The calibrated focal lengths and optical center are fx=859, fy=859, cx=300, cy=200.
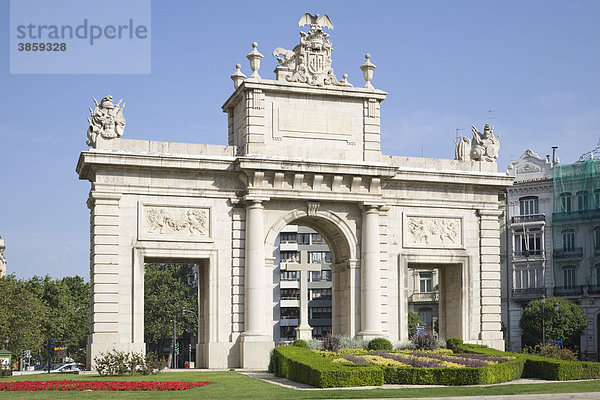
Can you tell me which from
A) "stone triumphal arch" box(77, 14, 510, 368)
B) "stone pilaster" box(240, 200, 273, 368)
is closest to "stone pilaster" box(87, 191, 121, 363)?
"stone triumphal arch" box(77, 14, 510, 368)

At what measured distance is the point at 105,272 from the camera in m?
36.0

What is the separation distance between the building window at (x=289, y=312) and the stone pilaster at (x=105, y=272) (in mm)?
62438

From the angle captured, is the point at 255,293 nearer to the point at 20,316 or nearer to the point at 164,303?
the point at 20,316

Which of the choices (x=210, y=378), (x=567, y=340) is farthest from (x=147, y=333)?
(x=210, y=378)

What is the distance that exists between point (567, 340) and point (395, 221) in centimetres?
3337

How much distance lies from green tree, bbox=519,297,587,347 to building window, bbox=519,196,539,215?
8.72m

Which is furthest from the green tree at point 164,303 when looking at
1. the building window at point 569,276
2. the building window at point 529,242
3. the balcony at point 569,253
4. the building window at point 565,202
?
the building window at point 565,202

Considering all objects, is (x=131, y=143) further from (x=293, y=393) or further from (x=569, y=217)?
(x=569, y=217)

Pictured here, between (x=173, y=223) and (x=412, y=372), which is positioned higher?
(x=173, y=223)

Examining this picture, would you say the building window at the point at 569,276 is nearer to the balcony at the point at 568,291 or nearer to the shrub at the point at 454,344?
the balcony at the point at 568,291

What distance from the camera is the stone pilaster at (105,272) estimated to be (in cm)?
3559

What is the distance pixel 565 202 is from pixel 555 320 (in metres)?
11.6

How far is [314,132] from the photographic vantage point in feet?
130

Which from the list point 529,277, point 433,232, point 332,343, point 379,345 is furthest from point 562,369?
point 529,277
